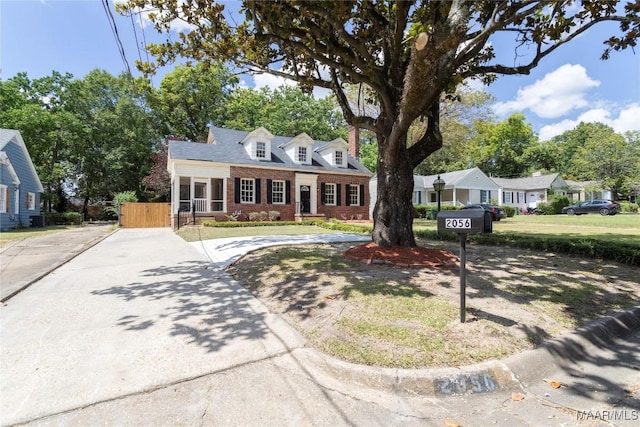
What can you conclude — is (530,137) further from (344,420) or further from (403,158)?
(344,420)

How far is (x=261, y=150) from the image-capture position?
874 inches

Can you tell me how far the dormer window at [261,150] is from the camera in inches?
868

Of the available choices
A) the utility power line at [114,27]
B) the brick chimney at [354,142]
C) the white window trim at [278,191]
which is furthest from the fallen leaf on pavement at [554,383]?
the brick chimney at [354,142]

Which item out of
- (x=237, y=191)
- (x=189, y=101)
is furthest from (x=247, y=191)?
(x=189, y=101)

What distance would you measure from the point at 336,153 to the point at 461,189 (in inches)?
718

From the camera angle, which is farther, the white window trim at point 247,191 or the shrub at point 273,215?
the shrub at point 273,215

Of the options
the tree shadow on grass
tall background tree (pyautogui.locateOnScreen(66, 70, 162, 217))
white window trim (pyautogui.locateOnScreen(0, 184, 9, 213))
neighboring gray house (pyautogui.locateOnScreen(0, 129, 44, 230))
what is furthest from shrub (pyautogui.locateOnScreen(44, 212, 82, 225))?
the tree shadow on grass

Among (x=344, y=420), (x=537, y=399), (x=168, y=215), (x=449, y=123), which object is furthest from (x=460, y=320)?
(x=449, y=123)

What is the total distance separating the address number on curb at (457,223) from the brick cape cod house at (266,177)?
1805cm

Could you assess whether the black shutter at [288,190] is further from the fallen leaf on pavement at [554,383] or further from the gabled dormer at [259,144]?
the fallen leaf on pavement at [554,383]

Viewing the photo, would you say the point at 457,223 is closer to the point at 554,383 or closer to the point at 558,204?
the point at 554,383

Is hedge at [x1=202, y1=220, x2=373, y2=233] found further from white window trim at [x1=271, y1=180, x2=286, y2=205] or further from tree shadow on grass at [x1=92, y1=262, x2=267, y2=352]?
tree shadow on grass at [x1=92, y1=262, x2=267, y2=352]

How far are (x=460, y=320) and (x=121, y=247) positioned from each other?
11.0 meters

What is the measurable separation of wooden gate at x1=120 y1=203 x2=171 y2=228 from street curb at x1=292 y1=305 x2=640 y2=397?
2239cm
